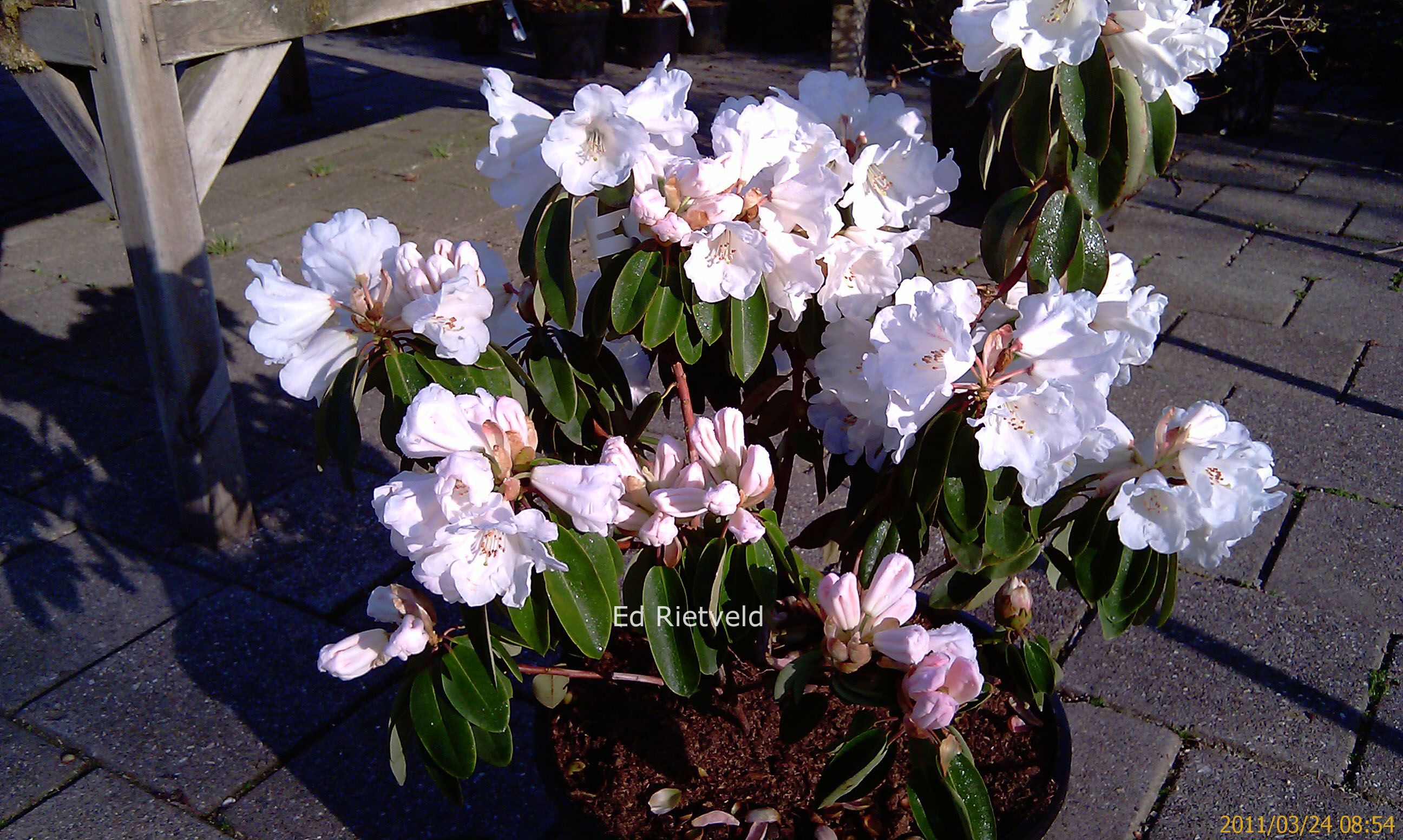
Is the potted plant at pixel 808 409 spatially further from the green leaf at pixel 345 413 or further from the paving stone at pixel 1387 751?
the paving stone at pixel 1387 751

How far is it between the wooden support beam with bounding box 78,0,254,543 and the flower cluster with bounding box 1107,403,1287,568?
189cm

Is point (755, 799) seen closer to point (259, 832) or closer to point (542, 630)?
point (542, 630)

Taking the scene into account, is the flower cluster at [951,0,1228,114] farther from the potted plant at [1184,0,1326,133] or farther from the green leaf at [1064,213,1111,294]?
the potted plant at [1184,0,1326,133]

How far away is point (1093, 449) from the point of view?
1034 mm

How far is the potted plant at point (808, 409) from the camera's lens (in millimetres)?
999

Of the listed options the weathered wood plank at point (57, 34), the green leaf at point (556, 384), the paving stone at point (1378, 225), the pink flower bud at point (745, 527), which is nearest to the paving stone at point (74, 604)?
the weathered wood plank at point (57, 34)

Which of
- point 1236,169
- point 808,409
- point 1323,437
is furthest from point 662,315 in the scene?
point 1236,169

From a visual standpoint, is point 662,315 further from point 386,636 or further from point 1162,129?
point 1162,129

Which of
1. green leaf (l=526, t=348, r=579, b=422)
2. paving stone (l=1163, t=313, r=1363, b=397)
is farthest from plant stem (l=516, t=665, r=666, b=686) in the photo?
paving stone (l=1163, t=313, r=1363, b=397)

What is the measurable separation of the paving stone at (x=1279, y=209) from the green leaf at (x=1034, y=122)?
155 inches

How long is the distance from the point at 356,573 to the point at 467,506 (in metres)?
1.56

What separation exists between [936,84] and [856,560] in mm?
3523

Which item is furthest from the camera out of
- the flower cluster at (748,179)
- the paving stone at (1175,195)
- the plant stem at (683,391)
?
the paving stone at (1175,195)

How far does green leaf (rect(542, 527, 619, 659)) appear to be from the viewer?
3.57 feet
